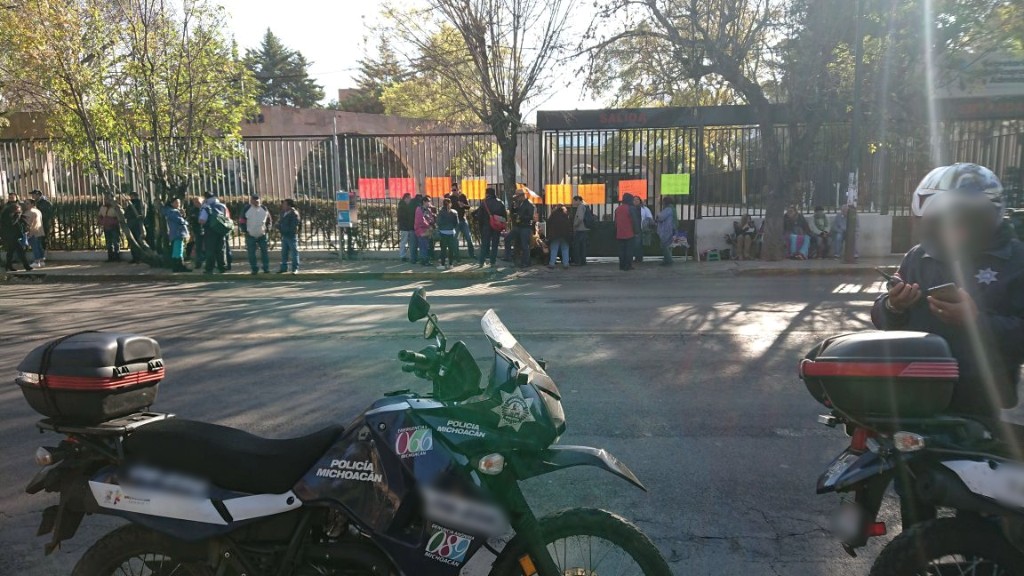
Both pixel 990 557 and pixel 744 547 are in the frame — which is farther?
pixel 744 547

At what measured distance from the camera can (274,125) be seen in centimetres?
4059

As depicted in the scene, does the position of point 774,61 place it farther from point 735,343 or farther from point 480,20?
point 735,343

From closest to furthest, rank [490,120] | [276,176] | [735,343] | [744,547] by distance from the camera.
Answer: [744,547], [735,343], [490,120], [276,176]

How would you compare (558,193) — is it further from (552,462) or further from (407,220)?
(552,462)

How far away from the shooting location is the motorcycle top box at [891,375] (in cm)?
247

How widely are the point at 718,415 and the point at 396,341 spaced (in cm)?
418

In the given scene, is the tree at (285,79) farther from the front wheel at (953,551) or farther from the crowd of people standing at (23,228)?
the front wheel at (953,551)

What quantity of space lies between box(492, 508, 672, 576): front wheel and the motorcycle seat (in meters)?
0.82

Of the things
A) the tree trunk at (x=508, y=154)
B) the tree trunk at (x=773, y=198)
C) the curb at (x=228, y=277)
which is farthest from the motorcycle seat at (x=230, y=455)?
the tree trunk at (x=773, y=198)

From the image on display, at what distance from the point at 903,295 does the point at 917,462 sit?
0.74 metres

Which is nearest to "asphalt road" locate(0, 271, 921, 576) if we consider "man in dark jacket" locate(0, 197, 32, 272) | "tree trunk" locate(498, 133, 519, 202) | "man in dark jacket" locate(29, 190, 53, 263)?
"man in dark jacket" locate(0, 197, 32, 272)

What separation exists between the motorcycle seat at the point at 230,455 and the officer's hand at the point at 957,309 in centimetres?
232

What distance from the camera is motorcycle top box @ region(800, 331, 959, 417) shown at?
2.47 metres

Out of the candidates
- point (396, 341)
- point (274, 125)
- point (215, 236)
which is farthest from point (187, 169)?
point (274, 125)
